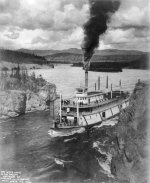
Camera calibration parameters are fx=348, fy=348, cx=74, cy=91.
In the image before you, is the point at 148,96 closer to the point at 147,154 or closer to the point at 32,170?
the point at 147,154

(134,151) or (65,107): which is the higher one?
(65,107)

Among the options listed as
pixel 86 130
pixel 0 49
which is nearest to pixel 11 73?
pixel 0 49

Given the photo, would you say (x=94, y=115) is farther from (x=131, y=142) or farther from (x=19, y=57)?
(x=19, y=57)

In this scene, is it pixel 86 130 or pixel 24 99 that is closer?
pixel 86 130

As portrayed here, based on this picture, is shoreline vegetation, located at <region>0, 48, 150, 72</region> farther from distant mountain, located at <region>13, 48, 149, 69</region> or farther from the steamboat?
the steamboat

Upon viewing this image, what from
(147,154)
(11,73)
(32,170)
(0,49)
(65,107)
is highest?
(0,49)

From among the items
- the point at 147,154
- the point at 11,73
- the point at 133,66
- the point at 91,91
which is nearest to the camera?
the point at 147,154

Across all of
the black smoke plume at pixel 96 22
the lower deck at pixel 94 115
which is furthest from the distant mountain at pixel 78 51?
the lower deck at pixel 94 115

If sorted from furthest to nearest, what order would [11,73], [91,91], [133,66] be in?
[11,73] < [91,91] < [133,66]
